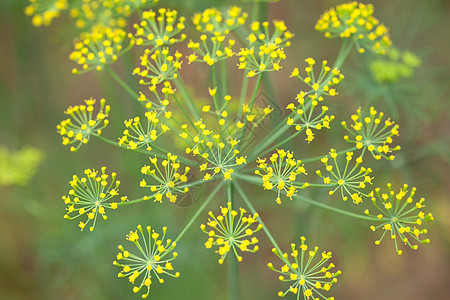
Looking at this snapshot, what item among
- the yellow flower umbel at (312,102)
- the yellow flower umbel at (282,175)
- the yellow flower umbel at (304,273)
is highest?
the yellow flower umbel at (312,102)

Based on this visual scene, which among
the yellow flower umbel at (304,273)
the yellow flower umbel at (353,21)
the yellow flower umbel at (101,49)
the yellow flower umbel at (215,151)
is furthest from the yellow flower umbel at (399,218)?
the yellow flower umbel at (101,49)

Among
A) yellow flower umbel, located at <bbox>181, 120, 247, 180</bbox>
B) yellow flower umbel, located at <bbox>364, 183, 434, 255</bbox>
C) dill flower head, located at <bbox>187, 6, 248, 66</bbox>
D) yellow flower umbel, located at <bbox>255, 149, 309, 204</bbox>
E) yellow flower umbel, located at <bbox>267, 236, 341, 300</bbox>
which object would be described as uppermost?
dill flower head, located at <bbox>187, 6, 248, 66</bbox>

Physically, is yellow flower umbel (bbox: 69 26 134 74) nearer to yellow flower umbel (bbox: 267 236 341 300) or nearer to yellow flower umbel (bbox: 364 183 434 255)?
yellow flower umbel (bbox: 267 236 341 300)

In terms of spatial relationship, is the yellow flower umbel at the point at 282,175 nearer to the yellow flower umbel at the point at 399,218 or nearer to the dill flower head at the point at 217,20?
the yellow flower umbel at the point at 399,218

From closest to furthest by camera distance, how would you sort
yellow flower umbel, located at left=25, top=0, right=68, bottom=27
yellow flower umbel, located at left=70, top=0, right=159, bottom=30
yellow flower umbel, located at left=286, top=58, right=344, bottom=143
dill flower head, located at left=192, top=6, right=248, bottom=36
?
yellow flower umbel, located at left=286, top=58, right=344, bottom=143 → dill flower head, located at left=192, top=6, right=248, bottom=36 → yellow flower umbel, located at left=70, top=0, right=159, bottom=30 → yellow flower umbel, located at left=25, top=0, right=68, bottom=27

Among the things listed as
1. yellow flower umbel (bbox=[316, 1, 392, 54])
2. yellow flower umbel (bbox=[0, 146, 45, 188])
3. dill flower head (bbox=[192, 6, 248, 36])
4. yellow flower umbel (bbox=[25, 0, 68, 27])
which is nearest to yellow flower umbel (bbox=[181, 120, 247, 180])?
dill flower head (bbox=[192, 6, 248, 36])

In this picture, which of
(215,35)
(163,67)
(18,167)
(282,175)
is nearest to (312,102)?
(282,175)

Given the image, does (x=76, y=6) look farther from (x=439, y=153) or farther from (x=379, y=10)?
(x=379, y=10)

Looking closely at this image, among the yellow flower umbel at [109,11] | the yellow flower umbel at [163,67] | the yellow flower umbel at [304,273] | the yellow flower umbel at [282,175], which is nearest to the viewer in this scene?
the yellow flower umbel at [304,273]

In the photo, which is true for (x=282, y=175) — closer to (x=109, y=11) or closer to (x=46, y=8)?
(x=109, y=11)
